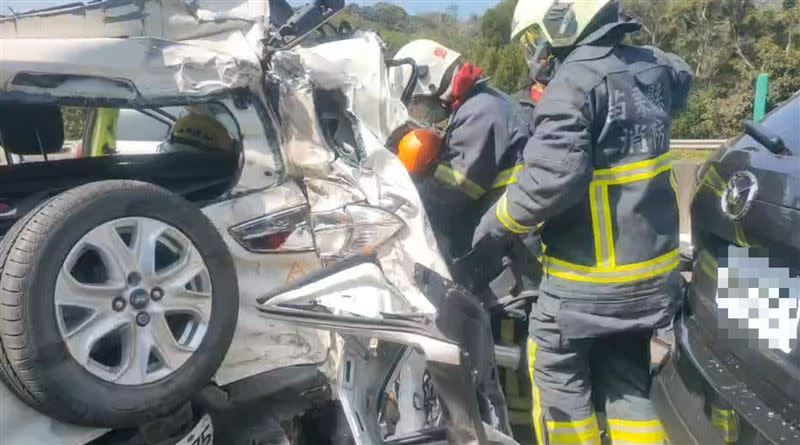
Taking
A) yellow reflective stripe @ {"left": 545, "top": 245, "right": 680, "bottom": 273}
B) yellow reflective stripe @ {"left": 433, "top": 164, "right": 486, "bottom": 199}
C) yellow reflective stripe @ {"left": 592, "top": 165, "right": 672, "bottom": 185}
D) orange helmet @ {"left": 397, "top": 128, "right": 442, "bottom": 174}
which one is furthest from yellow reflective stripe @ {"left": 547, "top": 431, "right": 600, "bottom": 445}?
orange helmet @ {"left": 397, "top": 128, "right": 442, "bottom": 174}

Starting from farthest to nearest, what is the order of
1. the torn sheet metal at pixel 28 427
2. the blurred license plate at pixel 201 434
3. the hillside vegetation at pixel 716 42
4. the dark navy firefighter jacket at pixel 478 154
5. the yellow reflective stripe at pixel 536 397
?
the hillside vegetation at pixel 716 42
the dark navy firefighter jacket at pixel 478 154
the yellow reflective stripe at pixel 536 397
the blurred license plate at pixel 201 434
the torn sheet metal at pixel 28 427

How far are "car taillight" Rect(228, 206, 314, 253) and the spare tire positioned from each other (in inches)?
8.1

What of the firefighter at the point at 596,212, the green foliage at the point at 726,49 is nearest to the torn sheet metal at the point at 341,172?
the firefighter at the point at 596,212

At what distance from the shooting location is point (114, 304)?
2504mm

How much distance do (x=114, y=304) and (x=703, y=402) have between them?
68.7 inches

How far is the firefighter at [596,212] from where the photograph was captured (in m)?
3.11

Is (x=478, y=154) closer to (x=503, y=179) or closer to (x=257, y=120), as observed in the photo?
(x=503, y=179)

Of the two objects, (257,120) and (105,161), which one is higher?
(257,120)

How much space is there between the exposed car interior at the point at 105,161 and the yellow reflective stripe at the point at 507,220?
0.96 meters

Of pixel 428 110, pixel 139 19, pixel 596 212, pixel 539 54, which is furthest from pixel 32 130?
pixel 596 212

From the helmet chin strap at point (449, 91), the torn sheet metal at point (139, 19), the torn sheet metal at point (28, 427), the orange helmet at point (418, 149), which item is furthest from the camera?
the helmet chin strap at point (449, 91)

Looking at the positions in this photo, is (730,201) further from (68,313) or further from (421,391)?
(68,313)

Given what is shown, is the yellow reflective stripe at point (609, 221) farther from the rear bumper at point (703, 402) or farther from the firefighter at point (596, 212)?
the rear bumper at point (703, 402)

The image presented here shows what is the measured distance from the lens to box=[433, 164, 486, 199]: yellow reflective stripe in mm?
3803
